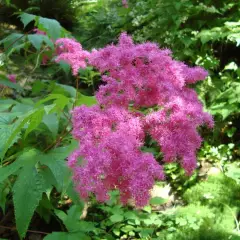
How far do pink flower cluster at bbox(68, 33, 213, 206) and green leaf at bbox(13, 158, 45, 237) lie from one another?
7.0 inches

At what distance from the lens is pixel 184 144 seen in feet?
3.88

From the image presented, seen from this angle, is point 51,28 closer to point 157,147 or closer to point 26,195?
point 26,195

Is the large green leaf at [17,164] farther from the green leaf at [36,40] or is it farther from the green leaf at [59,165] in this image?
the green leaf at [36,40]

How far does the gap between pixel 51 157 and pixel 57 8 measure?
4.73m

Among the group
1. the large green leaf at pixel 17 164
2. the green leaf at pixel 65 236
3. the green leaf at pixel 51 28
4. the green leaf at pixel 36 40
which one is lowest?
the green leaf at pixel 65 236

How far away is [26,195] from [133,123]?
432 millimetres

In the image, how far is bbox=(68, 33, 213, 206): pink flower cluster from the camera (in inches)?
41.8

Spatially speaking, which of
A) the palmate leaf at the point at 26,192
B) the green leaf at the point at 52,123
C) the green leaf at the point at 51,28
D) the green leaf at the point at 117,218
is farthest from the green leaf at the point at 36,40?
the green leaf at the point at 117,218

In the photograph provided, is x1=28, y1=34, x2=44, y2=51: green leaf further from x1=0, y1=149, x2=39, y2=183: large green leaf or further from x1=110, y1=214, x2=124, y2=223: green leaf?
x1=110, y1=214, x2=124, y2=223: green leaf

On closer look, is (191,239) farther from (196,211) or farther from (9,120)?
(9,120)

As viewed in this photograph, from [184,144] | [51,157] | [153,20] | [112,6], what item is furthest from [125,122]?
[112,6]

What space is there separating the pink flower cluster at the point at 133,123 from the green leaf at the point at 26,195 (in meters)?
0.18

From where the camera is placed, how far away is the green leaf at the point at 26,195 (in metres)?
1.14

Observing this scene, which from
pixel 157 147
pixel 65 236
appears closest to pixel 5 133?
pixel 65 236
